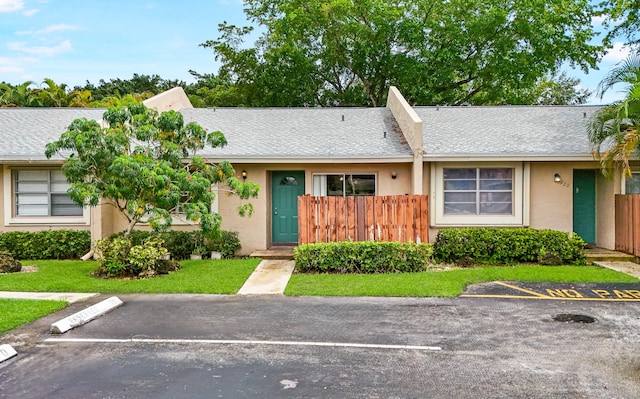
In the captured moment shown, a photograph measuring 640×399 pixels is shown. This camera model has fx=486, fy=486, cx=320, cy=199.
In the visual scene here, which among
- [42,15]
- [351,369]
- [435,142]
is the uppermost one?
[42,15]

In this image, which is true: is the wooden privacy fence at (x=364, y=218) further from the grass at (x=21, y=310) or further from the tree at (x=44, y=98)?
the tree at (x=44, y=98)

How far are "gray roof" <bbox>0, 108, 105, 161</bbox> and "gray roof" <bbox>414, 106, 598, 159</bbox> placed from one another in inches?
423

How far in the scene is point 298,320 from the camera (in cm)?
744

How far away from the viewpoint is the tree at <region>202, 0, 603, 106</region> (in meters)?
24.7

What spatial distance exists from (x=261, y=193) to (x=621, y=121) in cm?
900

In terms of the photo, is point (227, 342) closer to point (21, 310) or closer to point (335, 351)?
point (335, 351)

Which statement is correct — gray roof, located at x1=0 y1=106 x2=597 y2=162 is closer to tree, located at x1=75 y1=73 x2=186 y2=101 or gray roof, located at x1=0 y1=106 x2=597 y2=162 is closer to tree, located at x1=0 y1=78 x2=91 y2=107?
tree, located at x1=0 y1=78 x2=91 y2=107

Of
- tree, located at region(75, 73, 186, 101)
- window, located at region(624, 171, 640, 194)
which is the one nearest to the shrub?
window, located at region(624, 171, 640, 194)

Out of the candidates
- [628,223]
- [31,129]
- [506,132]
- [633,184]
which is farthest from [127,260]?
[633,184]

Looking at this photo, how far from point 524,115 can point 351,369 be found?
44.2 feet

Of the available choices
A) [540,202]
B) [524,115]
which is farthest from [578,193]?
[524,115]

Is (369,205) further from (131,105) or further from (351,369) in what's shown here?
(351,369)

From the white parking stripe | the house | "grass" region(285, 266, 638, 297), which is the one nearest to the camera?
the white parking stripe

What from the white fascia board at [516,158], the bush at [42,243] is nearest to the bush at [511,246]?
the white fascia board at [516,158]
